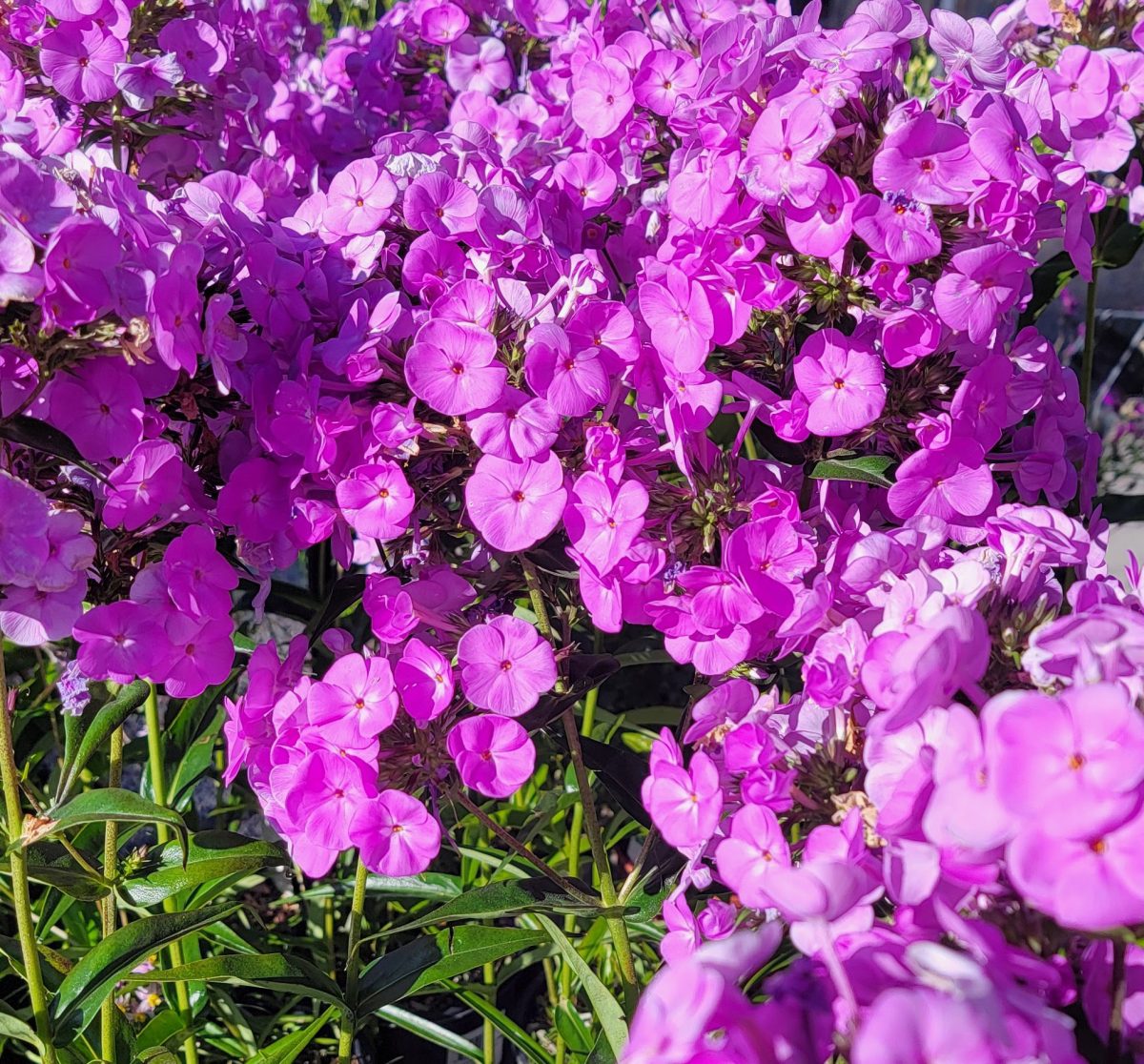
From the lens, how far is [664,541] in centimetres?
92

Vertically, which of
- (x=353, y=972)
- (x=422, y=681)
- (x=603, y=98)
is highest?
(x=603, y=98)

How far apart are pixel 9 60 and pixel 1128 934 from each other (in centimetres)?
129

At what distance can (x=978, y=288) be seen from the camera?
0.88m

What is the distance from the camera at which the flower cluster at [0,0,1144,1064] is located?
0.77 metres

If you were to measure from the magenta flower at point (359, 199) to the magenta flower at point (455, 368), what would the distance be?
18 centimetres

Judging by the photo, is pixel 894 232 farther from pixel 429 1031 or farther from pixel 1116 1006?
pixel 429 1031

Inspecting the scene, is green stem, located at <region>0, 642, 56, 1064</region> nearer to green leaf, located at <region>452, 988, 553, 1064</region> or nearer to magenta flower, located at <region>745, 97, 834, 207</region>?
green leaf, located at <region>452, 988, 553, 1064</region>

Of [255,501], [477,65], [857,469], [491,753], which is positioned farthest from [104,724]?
[477,65]

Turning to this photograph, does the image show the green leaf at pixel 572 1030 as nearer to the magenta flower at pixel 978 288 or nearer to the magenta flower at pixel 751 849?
the magenta flower at pixel 751 849

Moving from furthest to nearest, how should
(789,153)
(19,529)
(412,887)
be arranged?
(412,887), (789,153), (19,529)

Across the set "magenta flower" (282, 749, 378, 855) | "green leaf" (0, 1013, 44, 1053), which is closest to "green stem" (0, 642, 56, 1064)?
"green leaf" (0, 1013, 44, 1053)

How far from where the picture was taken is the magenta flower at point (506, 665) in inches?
35.0

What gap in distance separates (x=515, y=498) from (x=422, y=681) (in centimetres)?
17

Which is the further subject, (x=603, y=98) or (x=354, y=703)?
(x=603, y=98)
